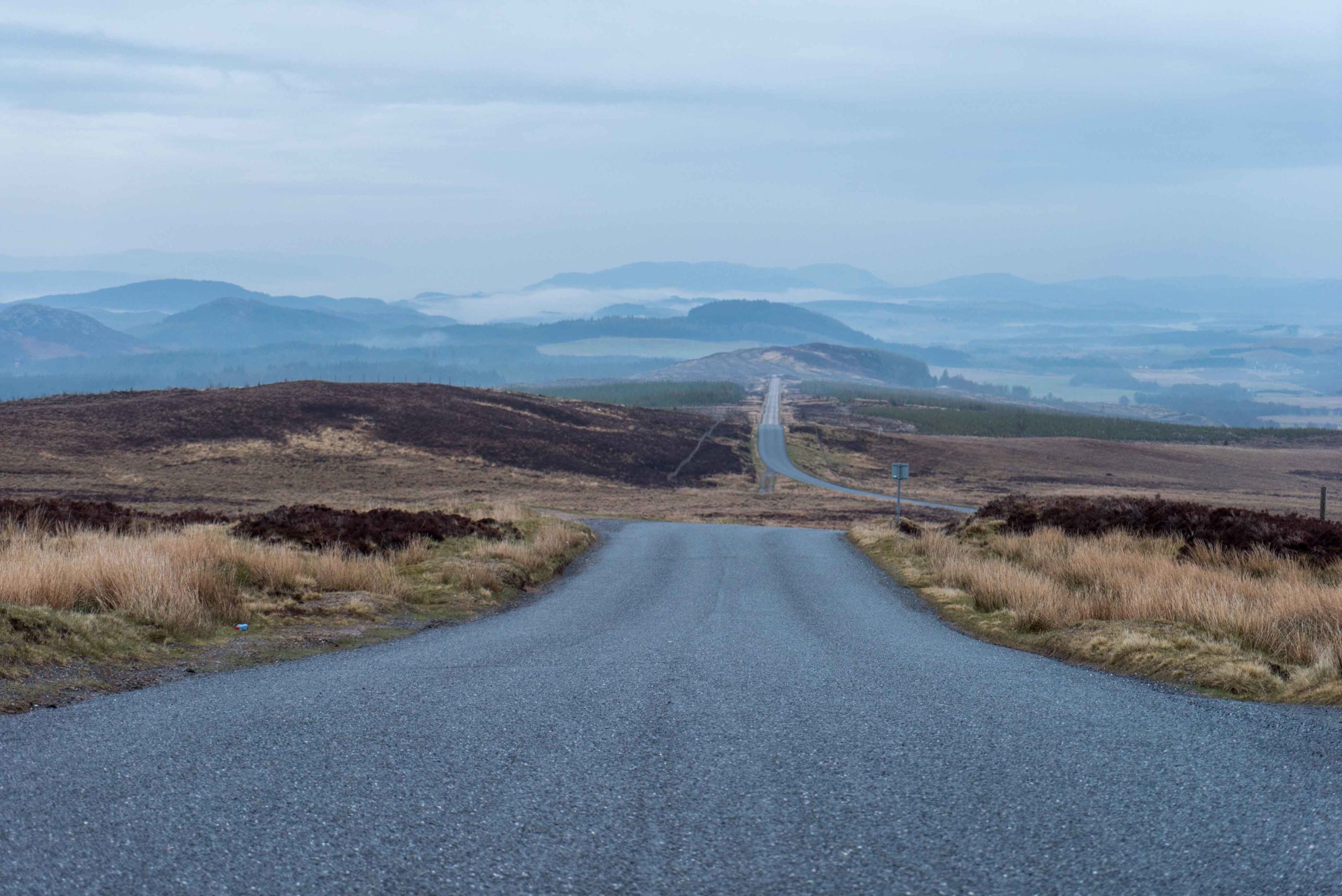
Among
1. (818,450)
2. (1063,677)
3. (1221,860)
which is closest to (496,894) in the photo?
(1221,860)

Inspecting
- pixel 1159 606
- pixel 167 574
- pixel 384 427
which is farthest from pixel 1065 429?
pixel 167 574

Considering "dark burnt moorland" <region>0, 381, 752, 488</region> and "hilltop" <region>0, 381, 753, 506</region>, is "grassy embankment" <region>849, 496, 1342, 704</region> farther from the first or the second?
"dark burnt moorland" <region>0, 381, 752, 488</region>

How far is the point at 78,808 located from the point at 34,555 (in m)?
8.85

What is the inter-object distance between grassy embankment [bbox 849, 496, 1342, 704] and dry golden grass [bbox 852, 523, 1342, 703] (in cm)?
2

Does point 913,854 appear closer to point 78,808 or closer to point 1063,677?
point 78,808

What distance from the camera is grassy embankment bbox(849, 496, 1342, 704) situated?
959cm

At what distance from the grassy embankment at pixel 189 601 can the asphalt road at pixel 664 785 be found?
3.52ft

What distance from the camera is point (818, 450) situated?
100625mm

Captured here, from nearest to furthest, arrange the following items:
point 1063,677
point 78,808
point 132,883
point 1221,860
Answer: point 132,883 → point 1221,860 → point 78,808 → point 1063,677

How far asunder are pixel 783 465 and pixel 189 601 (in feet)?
260

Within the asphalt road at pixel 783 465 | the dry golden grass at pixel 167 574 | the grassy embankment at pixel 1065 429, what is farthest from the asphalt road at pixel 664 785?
the grassy embankment at pixel 1065 429

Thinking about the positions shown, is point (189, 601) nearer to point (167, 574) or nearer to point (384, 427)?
point (167, 574)

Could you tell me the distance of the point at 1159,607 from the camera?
12.7 m

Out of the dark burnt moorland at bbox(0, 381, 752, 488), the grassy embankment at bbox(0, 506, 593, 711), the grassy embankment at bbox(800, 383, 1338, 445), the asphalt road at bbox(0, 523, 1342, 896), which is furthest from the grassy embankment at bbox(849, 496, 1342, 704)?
the grassy embankment at bbox(800, 383, 1338, 445)
